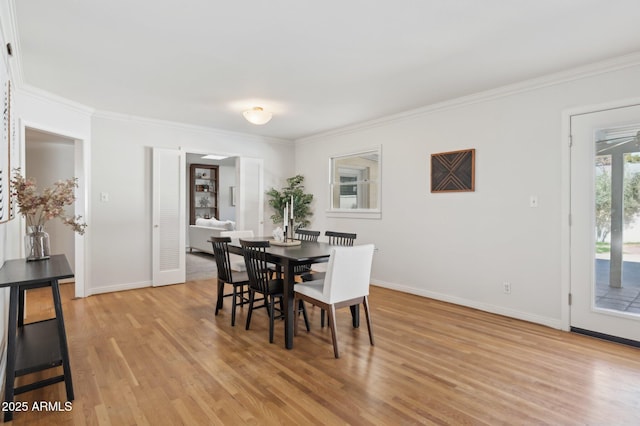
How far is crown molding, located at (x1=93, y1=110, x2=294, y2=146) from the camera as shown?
15.8 ft

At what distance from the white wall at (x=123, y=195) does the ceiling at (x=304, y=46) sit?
0.75 m

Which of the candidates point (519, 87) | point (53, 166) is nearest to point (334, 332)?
point (519, 87)

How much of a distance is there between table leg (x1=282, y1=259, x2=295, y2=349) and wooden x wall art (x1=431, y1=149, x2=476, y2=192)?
239 centimetres

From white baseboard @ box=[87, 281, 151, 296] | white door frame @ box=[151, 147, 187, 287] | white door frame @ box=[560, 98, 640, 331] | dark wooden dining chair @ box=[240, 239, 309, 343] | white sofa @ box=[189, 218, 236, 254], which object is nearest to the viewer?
dark wooden dining chair @ box=[240, 239, 309, 343]

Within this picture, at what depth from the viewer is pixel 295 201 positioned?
6262 mm

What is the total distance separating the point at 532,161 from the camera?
11.9ft

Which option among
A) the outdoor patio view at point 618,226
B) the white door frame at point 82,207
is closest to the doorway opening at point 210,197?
the white door frame at point 82,207

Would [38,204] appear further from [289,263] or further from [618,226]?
[618,226]

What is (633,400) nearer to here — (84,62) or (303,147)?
(84,62)

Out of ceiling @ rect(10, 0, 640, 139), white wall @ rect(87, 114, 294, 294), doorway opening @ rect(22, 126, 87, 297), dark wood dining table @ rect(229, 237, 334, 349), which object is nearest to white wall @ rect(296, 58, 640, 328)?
ceiling @ rect(10, 0, 640, 139)

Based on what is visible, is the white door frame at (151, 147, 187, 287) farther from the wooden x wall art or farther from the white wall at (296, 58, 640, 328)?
the wooden x wall art

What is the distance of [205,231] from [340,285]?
5.96 m

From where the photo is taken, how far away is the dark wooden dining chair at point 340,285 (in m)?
2.82

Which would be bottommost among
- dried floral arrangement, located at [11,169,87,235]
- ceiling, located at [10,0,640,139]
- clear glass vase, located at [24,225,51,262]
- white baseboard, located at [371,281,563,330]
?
white baseboard, located at [371,281,563,330]
